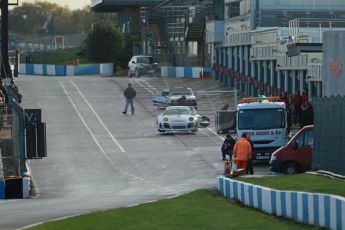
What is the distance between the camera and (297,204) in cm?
1884

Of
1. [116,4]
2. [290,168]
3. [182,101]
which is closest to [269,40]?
[182,101]

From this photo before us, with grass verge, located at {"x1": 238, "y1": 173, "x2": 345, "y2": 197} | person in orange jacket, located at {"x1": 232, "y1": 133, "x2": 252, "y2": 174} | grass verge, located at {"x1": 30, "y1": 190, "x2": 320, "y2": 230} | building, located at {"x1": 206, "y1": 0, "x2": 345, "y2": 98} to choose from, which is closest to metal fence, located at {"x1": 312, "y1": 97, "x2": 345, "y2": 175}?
person in orange jacket, located at {"x1": 232, "y1": 133, "x2": 252, "y2": 174}

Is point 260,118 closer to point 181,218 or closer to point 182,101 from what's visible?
point 181,218

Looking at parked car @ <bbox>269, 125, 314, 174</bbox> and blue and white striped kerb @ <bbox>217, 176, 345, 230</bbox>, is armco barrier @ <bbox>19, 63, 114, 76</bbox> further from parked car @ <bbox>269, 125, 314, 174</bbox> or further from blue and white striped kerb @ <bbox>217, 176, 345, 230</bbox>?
blue and white striped kerb @ <bbox>217, 176, 345, 230</bbox>

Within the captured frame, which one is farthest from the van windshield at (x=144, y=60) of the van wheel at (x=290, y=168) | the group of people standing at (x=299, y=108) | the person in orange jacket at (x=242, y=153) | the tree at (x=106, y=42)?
the person in orange jacket at (x=242, y=153)

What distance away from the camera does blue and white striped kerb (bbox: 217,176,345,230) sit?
16.9 meters

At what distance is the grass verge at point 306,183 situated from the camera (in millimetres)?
20731

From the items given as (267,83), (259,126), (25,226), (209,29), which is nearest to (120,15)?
(209,29)

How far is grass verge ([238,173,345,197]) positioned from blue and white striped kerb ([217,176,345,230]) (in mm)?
519

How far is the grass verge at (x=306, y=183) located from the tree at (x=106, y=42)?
8032 centimetres

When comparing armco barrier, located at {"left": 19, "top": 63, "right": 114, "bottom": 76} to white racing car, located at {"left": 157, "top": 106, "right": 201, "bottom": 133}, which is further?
armco barrier, located at {"left": 19, "top": 63, "right": 114, "bottom": 76}

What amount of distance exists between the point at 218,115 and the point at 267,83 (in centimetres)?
1348

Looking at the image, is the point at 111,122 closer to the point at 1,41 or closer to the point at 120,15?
the point at 1,41

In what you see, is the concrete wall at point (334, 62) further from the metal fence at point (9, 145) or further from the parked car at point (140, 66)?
the parked car at point (140, 66)
